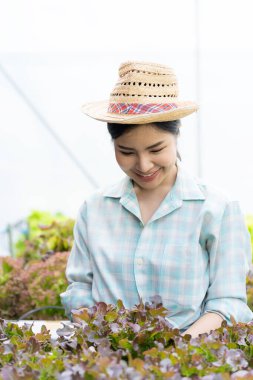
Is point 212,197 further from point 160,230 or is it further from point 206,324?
point 206,324

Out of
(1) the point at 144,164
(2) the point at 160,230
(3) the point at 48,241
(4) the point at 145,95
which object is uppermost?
(4) the point at 145,95

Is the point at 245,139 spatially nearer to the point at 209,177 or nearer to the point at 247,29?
the point at 209,177

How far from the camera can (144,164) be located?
2.65 metres

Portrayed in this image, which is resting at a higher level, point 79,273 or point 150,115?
point 150,115

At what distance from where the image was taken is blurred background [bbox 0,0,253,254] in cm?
636

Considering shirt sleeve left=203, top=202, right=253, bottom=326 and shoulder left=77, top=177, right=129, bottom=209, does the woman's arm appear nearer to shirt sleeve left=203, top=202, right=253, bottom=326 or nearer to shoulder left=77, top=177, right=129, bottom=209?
shirt sleeve left=203, top=202, right=253, bottom=326

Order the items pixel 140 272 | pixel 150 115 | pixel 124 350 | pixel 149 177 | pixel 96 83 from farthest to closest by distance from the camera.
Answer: pixel 96 83 < pixel 140 272 < pixel 149 177 < pixel 150 115 < pixel 124 350

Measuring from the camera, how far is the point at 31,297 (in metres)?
4.45

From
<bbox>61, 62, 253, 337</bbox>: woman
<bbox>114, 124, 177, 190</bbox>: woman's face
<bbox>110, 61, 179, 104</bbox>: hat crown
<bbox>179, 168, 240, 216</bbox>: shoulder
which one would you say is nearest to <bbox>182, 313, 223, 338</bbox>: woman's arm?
<bbox>61, 62, 253, 337</bbox>: woman

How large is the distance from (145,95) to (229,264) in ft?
2.13

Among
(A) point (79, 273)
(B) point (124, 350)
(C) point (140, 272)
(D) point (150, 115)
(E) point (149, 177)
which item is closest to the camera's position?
(B) point (124, 350)

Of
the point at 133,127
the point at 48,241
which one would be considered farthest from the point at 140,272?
the point at 48,241

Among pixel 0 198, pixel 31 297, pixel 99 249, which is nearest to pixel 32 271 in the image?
pixel 31 297

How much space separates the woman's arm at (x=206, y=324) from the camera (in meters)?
2.69
